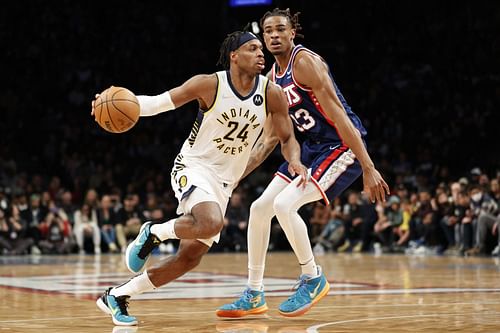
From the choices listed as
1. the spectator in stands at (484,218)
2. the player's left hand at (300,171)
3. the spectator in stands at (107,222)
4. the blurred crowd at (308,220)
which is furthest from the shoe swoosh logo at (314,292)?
the spectator in stands at (107,222)

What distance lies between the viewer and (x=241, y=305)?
6.49 m

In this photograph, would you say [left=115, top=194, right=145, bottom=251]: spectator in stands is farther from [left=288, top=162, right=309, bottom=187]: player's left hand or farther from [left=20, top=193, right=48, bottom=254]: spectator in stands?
[left=288, top=162, right=309, bottom=187]: player's left hand

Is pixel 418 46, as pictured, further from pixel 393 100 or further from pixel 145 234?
pixel 145 234

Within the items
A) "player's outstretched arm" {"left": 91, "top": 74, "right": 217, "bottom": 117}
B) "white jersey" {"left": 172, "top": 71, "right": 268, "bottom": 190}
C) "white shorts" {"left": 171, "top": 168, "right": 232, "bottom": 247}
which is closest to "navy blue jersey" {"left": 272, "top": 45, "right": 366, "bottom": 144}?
"white jersey" {"left": 172, "top": 71, "right": 268, "bottom": 190}


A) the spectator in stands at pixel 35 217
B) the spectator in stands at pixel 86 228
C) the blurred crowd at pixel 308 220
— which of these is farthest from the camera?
the spectator in stands at pixel 86 228

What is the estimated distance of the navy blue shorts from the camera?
22.0ft

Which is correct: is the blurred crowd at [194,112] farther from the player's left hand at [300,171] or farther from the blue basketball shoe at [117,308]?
the blue basketball shoe at [117,308]

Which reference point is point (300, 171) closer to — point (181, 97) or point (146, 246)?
point (181, 97)

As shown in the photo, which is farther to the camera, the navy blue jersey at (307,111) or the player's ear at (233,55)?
the navy blue jersey at (307,111)

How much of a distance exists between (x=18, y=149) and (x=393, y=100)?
935 centimetres

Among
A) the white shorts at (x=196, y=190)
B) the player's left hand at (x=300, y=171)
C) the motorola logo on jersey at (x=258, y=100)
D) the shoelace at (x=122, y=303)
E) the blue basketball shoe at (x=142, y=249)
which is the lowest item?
the shoelace at (x=122, y=303)

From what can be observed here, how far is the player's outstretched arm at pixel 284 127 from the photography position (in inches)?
252

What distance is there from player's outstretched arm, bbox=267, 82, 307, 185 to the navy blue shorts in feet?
0.80

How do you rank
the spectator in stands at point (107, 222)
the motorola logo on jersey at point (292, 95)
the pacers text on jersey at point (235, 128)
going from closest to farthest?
the pacers text on jersey at point (235, 128) < the motorola logo on jersey at point (292, 95) < the spectator in stands at point (107, 222)
